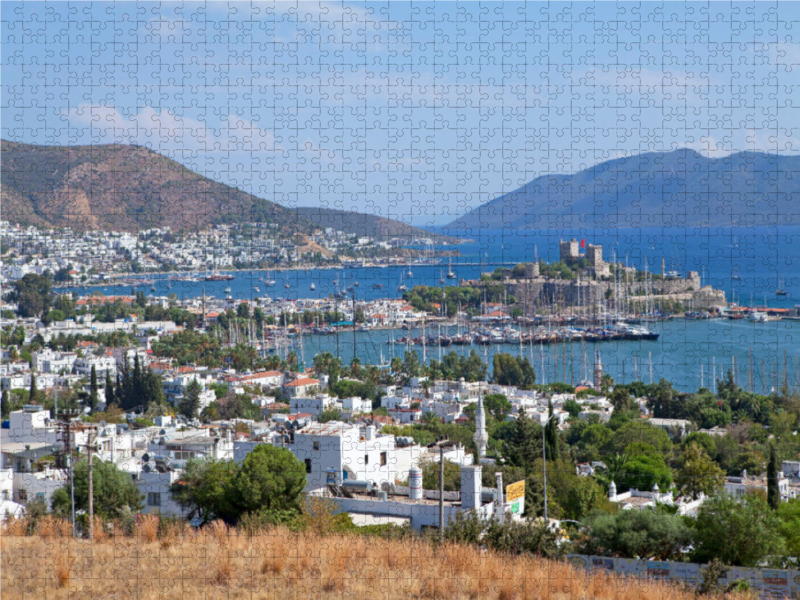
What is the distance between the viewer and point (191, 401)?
1988cm

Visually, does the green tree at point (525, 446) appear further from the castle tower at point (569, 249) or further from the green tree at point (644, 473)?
the castle tower at point (569, 249)

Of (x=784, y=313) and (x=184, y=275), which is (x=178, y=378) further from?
(x=784, y=313)

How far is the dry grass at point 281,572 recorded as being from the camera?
2.91 meters

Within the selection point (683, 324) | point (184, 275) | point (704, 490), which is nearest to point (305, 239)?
point (704, 490)

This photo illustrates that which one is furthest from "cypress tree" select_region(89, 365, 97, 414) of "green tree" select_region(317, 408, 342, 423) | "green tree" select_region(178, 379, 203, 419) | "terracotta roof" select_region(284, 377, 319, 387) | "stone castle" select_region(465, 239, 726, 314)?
"stone castle" select_region(465, 239, 726, 314)

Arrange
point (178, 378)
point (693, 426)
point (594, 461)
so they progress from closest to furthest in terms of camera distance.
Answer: point (594, 461), point (693, 426), point (178, 378)

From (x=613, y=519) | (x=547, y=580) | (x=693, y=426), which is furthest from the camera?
(x=693, y=426)

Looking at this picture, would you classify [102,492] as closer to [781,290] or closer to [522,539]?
[522,539]

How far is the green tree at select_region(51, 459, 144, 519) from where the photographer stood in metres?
7.67

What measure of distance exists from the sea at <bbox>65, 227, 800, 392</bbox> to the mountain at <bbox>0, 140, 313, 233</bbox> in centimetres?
308

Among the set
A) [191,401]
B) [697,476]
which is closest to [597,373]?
[191,401]

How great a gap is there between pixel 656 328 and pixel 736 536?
22.5 metres

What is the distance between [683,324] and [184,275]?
14.1m

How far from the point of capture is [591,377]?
24297mm
